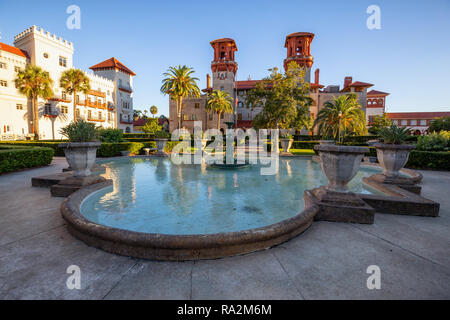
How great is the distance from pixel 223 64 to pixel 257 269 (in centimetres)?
4766

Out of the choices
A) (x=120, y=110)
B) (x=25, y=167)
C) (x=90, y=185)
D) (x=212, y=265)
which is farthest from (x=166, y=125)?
(x=212, y=265)

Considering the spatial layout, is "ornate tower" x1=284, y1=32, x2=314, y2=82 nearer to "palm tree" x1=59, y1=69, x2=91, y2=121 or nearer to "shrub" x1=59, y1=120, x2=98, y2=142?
"palm tree" x1=59, y1=69, x2=91, y2=121

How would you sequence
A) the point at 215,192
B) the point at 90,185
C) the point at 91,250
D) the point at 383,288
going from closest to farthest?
the point at 383,288, the point at 91,250, the point at 90,185, the point at 215,192

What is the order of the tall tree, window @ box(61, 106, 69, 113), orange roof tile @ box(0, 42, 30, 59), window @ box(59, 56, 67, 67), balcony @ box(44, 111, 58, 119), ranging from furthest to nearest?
1. window @ box(61, 106, 69, 113)
2. window @ box(59, 56, 67, 67)
3. balcony @ box(44, 111, 58, 119)
4. orange roof tile @ box(0, 42, 30, 59)
5. the tall tree

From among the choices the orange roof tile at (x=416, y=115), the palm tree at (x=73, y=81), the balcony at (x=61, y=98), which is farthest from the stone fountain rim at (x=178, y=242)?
the orange roof tile at (x=416, y=115)

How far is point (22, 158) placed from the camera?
10.6m

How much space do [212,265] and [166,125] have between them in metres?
68.8

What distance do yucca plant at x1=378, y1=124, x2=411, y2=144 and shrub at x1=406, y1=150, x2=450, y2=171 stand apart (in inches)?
261

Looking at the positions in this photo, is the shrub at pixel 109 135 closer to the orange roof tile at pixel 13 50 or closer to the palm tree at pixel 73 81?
the palm tree at pixel 73 81

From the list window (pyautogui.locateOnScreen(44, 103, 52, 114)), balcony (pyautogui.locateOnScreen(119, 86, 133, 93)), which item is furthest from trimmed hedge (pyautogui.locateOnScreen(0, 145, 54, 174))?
balcony (pyautogui.locateOnScreen(119, 86, 133, 93))

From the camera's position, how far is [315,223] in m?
4.41

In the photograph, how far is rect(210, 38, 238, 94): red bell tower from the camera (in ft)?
146

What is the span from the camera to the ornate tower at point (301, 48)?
4232 centimetres
